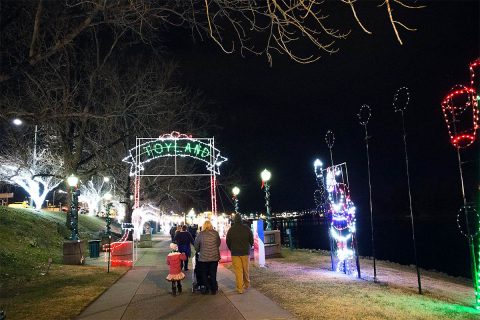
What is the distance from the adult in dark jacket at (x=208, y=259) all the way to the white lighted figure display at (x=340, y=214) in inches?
209

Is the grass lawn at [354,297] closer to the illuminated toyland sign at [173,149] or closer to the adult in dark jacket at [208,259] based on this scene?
the adult in dark jacket at [208,259]

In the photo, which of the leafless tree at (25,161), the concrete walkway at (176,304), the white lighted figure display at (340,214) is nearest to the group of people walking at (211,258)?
the concrete walkway at (176,304)

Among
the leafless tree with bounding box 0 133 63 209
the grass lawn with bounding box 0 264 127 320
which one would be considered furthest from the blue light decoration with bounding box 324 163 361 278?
the leafless tree with bounding box 0 133 63 209

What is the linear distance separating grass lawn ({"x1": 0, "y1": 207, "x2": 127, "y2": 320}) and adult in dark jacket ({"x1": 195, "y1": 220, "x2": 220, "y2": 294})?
2.56 meters

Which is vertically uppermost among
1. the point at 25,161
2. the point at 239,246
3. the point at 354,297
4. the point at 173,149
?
the point at 25,161

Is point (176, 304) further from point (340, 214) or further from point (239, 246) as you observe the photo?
point (340, 214)

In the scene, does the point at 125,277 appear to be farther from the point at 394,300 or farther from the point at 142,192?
the point at 142,192

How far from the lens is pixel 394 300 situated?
9.62 m

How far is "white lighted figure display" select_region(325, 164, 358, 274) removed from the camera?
47.3 ft

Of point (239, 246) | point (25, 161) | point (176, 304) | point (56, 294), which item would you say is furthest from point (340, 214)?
point (25, 161)

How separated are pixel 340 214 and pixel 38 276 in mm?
9862

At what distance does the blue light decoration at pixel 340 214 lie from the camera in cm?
1438

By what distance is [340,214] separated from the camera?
14.6 m

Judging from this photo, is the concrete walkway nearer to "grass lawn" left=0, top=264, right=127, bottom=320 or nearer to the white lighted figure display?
"grass lawn" left=0, top=264, right=127, bottom=320
